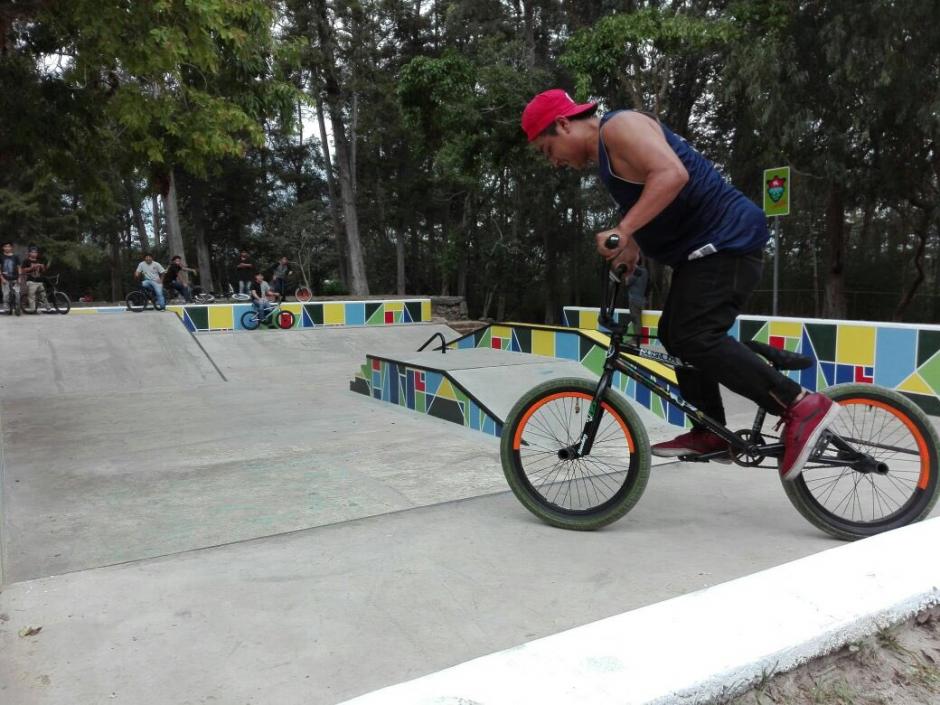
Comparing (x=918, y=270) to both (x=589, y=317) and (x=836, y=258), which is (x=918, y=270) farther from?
(x=589, y=317)

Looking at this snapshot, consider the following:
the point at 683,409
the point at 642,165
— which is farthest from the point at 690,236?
the point at 683,409

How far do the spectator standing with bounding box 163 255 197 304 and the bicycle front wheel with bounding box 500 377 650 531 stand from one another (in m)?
15.6

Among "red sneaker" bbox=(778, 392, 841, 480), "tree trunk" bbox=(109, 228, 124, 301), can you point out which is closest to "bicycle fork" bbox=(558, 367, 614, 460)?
"red sneaker" bbox=(778, 392, 841, 480)

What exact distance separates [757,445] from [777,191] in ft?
20.9

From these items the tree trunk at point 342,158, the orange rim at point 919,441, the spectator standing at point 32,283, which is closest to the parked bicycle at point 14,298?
the spectator standing at point 32,283

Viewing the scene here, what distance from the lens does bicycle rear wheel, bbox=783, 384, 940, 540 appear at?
2.71m

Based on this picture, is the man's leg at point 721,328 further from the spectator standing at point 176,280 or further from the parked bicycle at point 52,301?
the spectator standing at point 176,280

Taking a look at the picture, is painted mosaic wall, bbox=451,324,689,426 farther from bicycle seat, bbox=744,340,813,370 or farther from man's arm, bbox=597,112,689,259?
man's arm, bbox=597,112,689,259

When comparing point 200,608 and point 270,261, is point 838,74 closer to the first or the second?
point 200,608

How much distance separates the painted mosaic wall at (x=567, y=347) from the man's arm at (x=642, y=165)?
9.13 ft

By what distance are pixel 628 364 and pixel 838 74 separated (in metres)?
11.2

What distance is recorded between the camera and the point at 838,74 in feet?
38.5

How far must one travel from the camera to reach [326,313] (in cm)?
1662

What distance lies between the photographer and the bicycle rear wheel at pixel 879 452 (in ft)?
8.91
